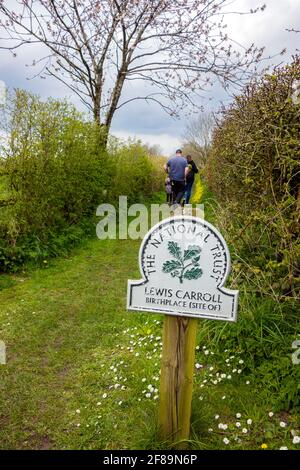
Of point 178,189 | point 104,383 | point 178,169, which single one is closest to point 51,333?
point 104,383

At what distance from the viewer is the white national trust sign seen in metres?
2.32

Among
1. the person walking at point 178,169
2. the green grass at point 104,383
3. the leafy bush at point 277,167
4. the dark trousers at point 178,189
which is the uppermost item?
the person walking at point 178,169

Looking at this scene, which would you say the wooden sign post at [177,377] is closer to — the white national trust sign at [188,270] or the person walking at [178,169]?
the white national trust sign at [188,270]

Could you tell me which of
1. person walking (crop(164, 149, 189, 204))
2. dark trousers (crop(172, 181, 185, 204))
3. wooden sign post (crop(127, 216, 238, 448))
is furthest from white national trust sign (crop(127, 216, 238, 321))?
dark trousers (crop(172, 181, 185, 204))

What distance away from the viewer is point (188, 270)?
235cm

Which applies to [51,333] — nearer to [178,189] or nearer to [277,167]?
[277,167]

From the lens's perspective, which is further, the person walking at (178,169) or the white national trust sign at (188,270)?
the person walking at (178,169)

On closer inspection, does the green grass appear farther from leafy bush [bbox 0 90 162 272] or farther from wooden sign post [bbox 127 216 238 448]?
leafy bush [bbox 0 90 162 272]

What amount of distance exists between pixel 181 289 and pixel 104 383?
165 cm

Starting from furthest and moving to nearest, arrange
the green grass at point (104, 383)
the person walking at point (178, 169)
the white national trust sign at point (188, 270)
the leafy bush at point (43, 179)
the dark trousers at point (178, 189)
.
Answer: the dark trousers at point (178, 189) → the person walking at point (178, 169) → the leafy bush at point (43, 179) → the green grass at point (104, 383) → the white national trust sign at point (188, 270)

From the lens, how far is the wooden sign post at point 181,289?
2.32 metres

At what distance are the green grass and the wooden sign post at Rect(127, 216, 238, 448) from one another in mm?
496

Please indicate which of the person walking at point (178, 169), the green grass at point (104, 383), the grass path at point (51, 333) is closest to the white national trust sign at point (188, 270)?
the green grass at point (104, 383)

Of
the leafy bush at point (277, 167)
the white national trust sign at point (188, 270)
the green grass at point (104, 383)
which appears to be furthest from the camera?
the leafy bush at point (277, 167)
